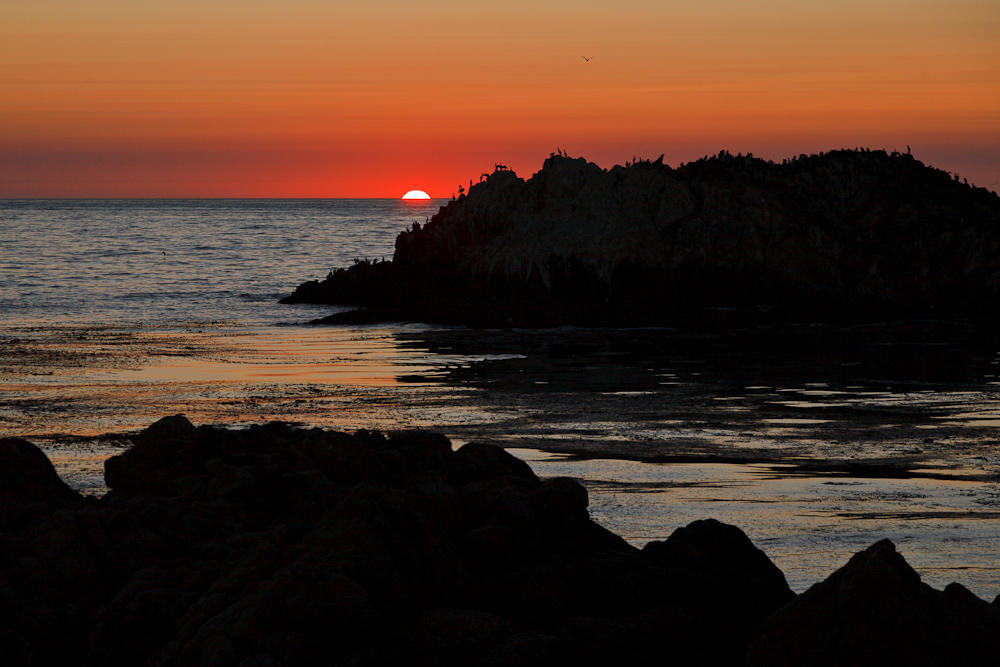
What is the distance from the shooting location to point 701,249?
26.8 metres

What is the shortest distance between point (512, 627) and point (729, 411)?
880 cm

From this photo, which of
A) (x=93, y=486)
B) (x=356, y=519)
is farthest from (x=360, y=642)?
(x=93, y=486)

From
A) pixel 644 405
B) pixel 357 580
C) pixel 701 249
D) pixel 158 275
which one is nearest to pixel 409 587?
pixel 357 580

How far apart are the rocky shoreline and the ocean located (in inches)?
56.4

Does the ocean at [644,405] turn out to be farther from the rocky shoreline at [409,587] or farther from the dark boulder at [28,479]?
the dark boulder at [28,479]

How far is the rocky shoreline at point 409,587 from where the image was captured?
14.9 feet

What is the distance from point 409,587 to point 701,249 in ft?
74.1

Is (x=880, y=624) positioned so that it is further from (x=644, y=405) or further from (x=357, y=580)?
(x=644, y=405)

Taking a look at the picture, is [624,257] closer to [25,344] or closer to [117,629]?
[25,344]

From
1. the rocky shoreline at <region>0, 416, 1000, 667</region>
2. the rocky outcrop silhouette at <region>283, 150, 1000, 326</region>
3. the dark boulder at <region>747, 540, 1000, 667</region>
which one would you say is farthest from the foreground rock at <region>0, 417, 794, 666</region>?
the rocky outcrop silhouette at <region>283, 150, 1000, 326</region>

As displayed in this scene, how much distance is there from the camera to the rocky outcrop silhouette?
84.3 feet

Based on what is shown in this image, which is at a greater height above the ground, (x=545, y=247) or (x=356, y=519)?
(x=545, y=247)

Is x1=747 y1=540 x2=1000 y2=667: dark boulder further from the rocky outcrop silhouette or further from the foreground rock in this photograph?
the rocky outcrop silhouette

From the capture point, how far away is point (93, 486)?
9195mm
